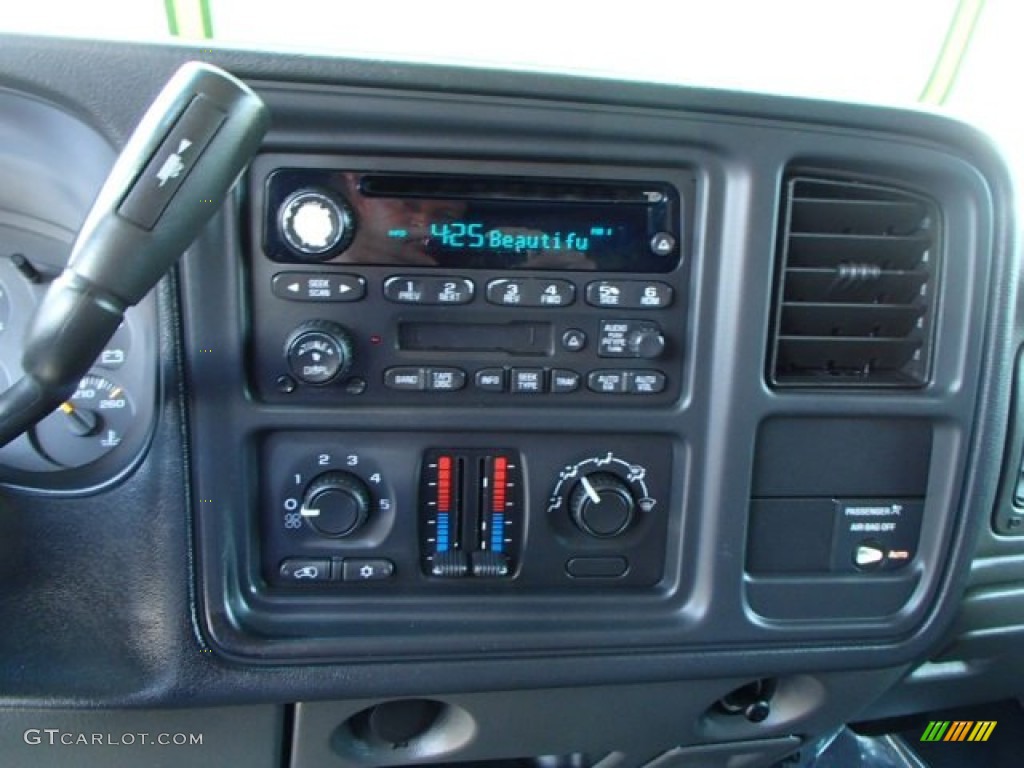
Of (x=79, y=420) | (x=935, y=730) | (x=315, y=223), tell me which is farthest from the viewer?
(x=935, y=730)

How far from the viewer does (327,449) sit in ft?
2.99

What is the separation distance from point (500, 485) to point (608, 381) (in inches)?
6.7

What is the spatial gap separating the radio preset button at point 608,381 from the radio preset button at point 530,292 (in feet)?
0.30

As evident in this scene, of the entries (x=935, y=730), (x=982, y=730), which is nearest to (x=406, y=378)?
(x=935, y=730)

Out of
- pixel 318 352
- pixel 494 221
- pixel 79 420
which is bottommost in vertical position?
pixel 79 420

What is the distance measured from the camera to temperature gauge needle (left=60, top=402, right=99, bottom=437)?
0.93 m

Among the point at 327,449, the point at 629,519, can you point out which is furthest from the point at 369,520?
the point at 629,519

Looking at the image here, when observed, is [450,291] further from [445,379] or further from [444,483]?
[444,483]

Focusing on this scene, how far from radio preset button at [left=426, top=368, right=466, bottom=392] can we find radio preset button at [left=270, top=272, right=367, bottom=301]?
0.11 m

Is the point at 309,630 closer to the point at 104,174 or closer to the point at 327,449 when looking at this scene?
the point at 327,449

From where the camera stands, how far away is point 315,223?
32.8 inches

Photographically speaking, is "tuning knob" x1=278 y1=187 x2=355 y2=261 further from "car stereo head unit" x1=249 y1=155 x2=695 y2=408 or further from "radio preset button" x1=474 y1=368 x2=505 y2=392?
"radio preset button" x1=474 y1=368 x2=505 y2=392

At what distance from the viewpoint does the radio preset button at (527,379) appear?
0.89 meters

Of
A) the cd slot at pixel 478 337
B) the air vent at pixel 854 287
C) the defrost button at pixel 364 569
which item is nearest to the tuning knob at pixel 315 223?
the cd slot at pixel 478 337
